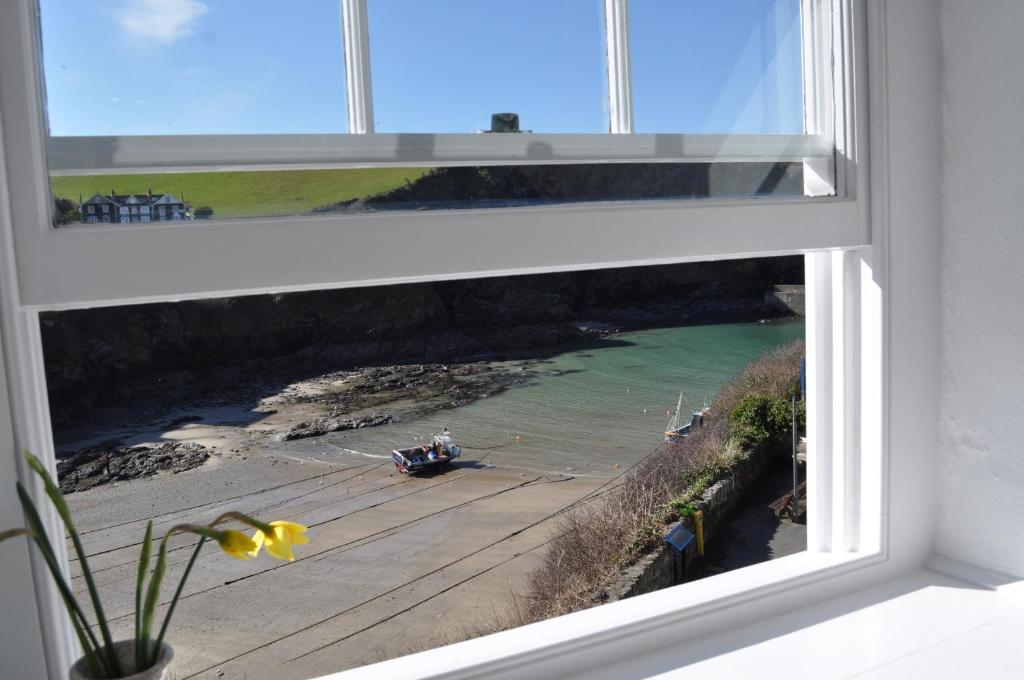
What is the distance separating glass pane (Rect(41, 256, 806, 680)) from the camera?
149 cm

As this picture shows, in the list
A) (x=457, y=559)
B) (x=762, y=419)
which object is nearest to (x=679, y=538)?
(x=762, y=419)

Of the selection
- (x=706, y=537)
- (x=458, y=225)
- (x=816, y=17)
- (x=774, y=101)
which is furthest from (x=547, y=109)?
(x=706, y=537)

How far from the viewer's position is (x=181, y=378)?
58.1 inches

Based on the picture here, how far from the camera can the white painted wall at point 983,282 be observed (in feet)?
4.70

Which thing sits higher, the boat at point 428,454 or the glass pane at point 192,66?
the glass pane at point 192,66

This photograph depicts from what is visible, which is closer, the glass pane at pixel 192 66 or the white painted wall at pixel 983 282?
the glass pane at pixel 192 66

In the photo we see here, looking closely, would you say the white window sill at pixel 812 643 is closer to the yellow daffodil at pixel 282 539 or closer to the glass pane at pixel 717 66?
the yellow daffodil at pixel 282 539

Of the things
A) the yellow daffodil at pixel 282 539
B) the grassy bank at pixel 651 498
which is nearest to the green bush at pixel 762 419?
the grassy bank at pixel 651 498

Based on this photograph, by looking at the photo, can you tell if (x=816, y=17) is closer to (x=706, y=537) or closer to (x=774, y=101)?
(x=774, y=101)

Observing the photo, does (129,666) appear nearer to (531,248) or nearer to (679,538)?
(531,248)

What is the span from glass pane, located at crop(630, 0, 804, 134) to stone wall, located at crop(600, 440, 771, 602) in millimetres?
924

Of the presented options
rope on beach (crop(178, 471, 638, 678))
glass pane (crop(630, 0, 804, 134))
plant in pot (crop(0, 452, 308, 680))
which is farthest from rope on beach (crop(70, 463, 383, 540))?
glass pane (crop(630, 0, 804, 134))

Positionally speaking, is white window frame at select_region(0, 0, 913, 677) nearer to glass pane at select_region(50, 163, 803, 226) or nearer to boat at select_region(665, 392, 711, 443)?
glass pane at select_region(50, 163, 803, 226)

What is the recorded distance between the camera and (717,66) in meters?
1.39
